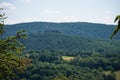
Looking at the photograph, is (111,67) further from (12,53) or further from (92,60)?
(12,53)

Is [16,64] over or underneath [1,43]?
underneath

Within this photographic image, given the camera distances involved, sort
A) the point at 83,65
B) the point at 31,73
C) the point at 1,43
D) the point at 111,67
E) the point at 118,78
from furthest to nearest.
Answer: the point at 83,65 → the point at 111,67 → the point at 31,73 → the point at 118,78 → the point at 1,43

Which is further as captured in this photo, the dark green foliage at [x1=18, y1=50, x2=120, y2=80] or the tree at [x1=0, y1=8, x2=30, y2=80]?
the dark green foliage at [x1=18, y1=50, x2=120, y2=80]

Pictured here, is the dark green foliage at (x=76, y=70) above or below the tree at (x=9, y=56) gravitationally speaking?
below

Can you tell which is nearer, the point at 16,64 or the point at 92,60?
the point at 16,64

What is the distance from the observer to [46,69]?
154 metres

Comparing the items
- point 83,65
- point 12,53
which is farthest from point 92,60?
point 12,53

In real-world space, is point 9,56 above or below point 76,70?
above

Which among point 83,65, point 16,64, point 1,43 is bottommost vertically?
point 83,65

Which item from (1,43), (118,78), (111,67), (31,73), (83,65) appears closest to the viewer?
(1,43)

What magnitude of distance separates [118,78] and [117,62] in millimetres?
34802

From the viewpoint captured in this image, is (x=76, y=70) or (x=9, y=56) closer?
(x=9, y=56)

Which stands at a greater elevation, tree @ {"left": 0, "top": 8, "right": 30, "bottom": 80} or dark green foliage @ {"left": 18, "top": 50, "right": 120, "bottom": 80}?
tree @ {"left": 0, "top": 8, "right": 30, "bottom": 80}

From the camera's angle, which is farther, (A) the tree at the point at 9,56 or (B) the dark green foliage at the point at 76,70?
(B) the dark green foliage at the point at 76,70
